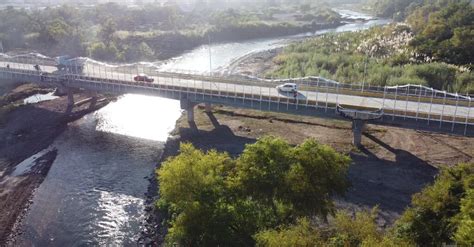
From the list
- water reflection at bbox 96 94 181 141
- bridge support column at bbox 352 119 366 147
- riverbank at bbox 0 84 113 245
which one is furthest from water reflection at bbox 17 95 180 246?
bridge support column at bbox 352 119 366 147

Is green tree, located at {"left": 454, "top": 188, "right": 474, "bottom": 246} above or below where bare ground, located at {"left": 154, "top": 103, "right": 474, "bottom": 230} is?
above

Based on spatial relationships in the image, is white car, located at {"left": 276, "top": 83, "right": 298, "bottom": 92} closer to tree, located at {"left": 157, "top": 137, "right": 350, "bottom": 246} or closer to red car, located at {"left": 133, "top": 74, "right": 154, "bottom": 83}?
red car, located at {"left": 133, "top": 74, "right": 154, "bottom": 83}

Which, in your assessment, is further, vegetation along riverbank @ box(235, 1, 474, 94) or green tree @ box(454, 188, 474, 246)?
vegetation along riverbank @ box(235, 1, 474, 94)

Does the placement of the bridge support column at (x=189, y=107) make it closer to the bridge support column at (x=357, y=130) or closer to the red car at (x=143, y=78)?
the red car at (x=143, y=78)

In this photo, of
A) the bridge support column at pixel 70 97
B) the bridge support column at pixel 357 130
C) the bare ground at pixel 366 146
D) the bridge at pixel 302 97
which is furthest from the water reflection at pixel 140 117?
the bridge support column at pixel 357 130

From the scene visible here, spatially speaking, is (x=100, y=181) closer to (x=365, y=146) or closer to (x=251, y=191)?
(x=251, y=191)

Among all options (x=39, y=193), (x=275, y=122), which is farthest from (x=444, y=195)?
(x=39, y=193)
